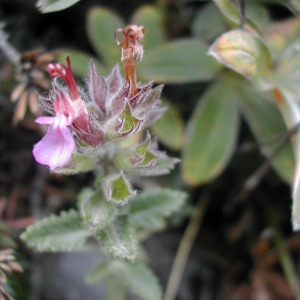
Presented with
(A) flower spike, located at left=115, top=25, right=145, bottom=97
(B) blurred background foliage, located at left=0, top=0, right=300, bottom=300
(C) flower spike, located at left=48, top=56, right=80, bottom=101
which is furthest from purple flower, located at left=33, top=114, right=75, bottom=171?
(B) blurred background foliage, located at left=0, top=0, right=300, bottom=300

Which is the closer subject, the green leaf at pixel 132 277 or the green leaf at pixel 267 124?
the green leaf at pixel 132 277

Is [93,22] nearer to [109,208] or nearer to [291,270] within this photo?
[109,208]

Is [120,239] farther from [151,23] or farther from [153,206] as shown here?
[151,23]

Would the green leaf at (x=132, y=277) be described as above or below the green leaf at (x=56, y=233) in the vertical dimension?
below

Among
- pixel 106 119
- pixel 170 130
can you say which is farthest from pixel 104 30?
pixel 106 119

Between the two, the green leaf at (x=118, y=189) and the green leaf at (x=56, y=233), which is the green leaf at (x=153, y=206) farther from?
the green leaf at (x=118, y=189)

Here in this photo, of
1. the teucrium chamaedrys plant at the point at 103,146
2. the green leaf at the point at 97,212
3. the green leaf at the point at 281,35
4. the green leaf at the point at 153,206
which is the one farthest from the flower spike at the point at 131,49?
the green leaf at the point at 281,35
